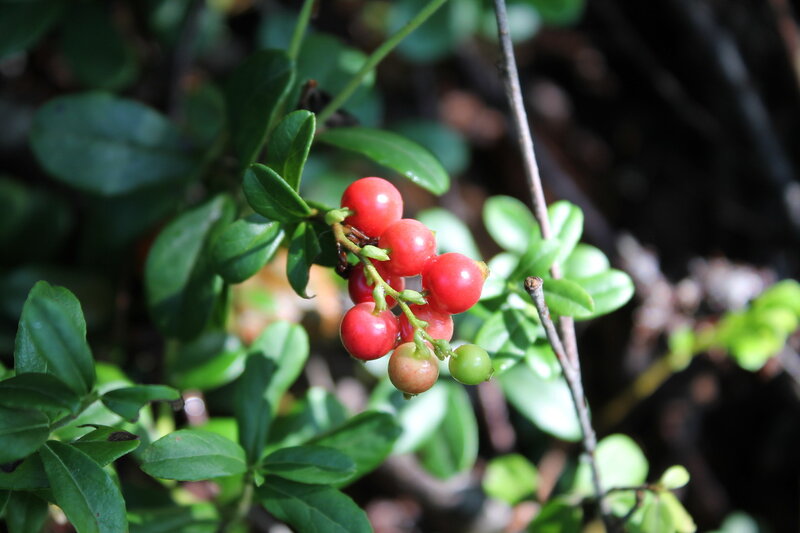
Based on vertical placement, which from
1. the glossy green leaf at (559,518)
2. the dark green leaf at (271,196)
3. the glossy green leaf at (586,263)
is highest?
the dark green leaf at (271,196)

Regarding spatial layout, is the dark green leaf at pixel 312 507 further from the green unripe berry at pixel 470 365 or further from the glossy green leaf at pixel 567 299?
the glossy green leaf at pixel 567 299

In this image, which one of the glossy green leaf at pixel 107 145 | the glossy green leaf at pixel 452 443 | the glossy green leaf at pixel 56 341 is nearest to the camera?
the glossy green leaf at pixel 56 341

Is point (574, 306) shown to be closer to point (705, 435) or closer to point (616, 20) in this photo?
point (705, 435)

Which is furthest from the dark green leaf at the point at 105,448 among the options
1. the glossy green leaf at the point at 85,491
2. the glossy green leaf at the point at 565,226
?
the glossy green leaf at the point at 565,226

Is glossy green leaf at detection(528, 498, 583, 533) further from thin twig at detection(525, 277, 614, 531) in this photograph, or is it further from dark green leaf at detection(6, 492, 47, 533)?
dark green leaf at detection(6, 492, 47, 533)

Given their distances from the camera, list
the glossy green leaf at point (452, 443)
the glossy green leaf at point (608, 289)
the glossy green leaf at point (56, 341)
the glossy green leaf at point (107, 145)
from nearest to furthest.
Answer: the glossy green leaf at point (56, 341)
the glossy green leaf at point (608, 289)
the glossy green leaf at point (107, 145)
the glossy green leaf at point (452, 443)

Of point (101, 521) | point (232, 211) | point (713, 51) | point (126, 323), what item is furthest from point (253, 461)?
point (713, 51)

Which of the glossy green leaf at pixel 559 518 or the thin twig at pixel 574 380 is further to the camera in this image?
the glossy green leaf at pixel 559 518
